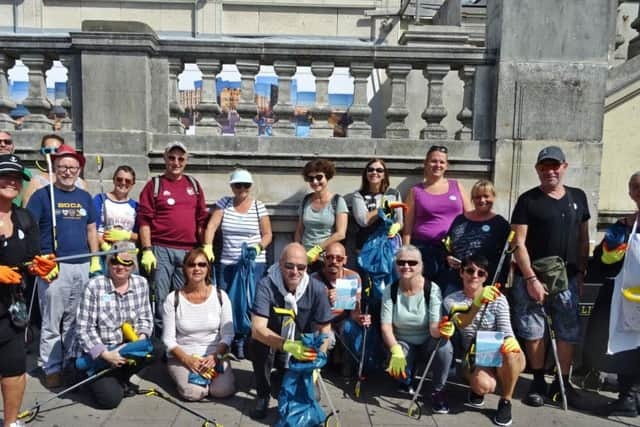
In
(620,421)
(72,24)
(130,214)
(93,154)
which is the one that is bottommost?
(620,421)

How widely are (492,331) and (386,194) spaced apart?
1585 millimetres

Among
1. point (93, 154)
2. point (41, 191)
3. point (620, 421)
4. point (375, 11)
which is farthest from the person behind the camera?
point (375, 11)

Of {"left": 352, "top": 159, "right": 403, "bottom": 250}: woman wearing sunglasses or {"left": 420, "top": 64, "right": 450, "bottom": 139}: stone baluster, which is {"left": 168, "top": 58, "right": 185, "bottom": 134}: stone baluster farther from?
{"left": 420, "top": 64, "right": 450, "bottom": 139}: stone baluster

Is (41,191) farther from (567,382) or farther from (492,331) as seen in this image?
(567,382)

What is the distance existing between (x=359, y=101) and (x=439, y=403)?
317 cm

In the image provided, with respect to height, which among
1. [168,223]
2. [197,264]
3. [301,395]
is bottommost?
[301,395]

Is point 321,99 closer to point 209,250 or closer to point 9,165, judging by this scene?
point 209,250

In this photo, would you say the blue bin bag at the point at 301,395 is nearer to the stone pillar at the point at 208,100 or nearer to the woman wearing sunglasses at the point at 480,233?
the woman wearing sunglasses at the point at 480,233

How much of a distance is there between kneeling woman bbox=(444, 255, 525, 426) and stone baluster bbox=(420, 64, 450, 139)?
6.24 feet

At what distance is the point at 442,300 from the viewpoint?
4387mm

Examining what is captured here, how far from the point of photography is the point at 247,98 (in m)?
5.58

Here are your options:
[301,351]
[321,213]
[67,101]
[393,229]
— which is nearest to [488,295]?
[393,229]

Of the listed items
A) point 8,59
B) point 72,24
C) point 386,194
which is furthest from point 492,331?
point 72,24

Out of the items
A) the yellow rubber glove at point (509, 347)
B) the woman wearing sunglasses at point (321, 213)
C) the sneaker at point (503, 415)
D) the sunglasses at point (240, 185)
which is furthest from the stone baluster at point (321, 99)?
the sneaker at point (503, 415)
